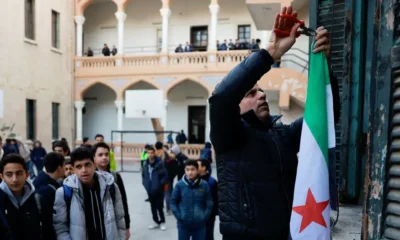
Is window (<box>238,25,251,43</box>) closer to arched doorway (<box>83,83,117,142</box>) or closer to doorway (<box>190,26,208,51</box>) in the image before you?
doorway (<box>190,26,208,51</box>)

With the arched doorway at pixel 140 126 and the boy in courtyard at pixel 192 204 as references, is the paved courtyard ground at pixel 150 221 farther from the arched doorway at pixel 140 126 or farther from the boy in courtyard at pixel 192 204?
the arched doorway at pixel 140 126

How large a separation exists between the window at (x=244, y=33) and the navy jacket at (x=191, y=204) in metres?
16.7

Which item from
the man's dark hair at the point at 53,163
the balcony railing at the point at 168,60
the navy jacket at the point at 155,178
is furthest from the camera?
the balcony railing at the point at 168,60

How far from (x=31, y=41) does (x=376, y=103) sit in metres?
18.5

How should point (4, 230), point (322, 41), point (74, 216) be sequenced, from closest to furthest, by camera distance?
point (322, 41) < point (4, 230) < point (74, 216)

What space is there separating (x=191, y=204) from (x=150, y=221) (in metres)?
3.20

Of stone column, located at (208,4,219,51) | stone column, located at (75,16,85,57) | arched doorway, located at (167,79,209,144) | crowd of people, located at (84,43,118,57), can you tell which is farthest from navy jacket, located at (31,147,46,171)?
arched doorway, located at (167,79,209,144)

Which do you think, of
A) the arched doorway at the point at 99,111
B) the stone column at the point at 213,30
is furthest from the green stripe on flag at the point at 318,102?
the arched doorway at the point at 99,111

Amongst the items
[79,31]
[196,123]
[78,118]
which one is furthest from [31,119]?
[196,123]

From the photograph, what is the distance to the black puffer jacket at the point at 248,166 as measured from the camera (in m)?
1.67

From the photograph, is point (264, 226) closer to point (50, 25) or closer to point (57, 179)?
point (57, 179)

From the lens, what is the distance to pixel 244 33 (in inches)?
818

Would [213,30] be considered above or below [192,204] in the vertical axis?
above

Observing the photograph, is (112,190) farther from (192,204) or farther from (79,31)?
(79,31)
